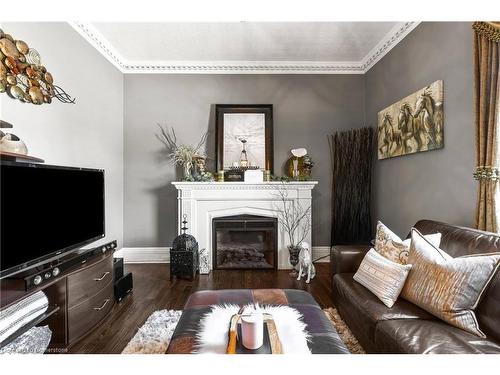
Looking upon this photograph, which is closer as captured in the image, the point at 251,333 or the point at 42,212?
the point at 251,333

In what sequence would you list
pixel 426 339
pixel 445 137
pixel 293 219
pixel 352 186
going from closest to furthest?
pixel 426 339 → pixel 445 137 → pixel 293 219 → pixel 352 186

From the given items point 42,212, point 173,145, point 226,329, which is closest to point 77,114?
point 173,145

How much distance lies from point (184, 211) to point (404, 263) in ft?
8.44

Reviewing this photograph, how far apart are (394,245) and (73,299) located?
2351 millimetres

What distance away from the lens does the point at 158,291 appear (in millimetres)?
2750

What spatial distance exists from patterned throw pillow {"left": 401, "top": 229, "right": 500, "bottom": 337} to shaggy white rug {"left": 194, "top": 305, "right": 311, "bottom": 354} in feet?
2.46

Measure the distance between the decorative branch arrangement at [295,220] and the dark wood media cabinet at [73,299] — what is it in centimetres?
218

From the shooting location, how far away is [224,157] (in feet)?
12.1

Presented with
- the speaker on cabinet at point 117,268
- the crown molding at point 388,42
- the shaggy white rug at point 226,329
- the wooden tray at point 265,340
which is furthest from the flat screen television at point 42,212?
the crown molding at point 388,42

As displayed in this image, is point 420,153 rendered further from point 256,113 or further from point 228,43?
point 228,43

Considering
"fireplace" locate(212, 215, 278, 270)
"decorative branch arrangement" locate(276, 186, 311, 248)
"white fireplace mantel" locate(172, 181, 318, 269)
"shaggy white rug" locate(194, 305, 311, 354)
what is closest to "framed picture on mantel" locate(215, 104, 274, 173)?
"white fireplace mantel" locate(172, 181, 318, 269)

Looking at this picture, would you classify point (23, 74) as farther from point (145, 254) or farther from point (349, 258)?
point (349, 258)

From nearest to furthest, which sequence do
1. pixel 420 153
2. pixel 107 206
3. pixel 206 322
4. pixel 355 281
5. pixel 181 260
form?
pixel 206 322 → pixel 355 281 → pixel 420 153 → pixel 181 260 → pixel 107 206

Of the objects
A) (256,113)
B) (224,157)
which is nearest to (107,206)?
(224,157)
